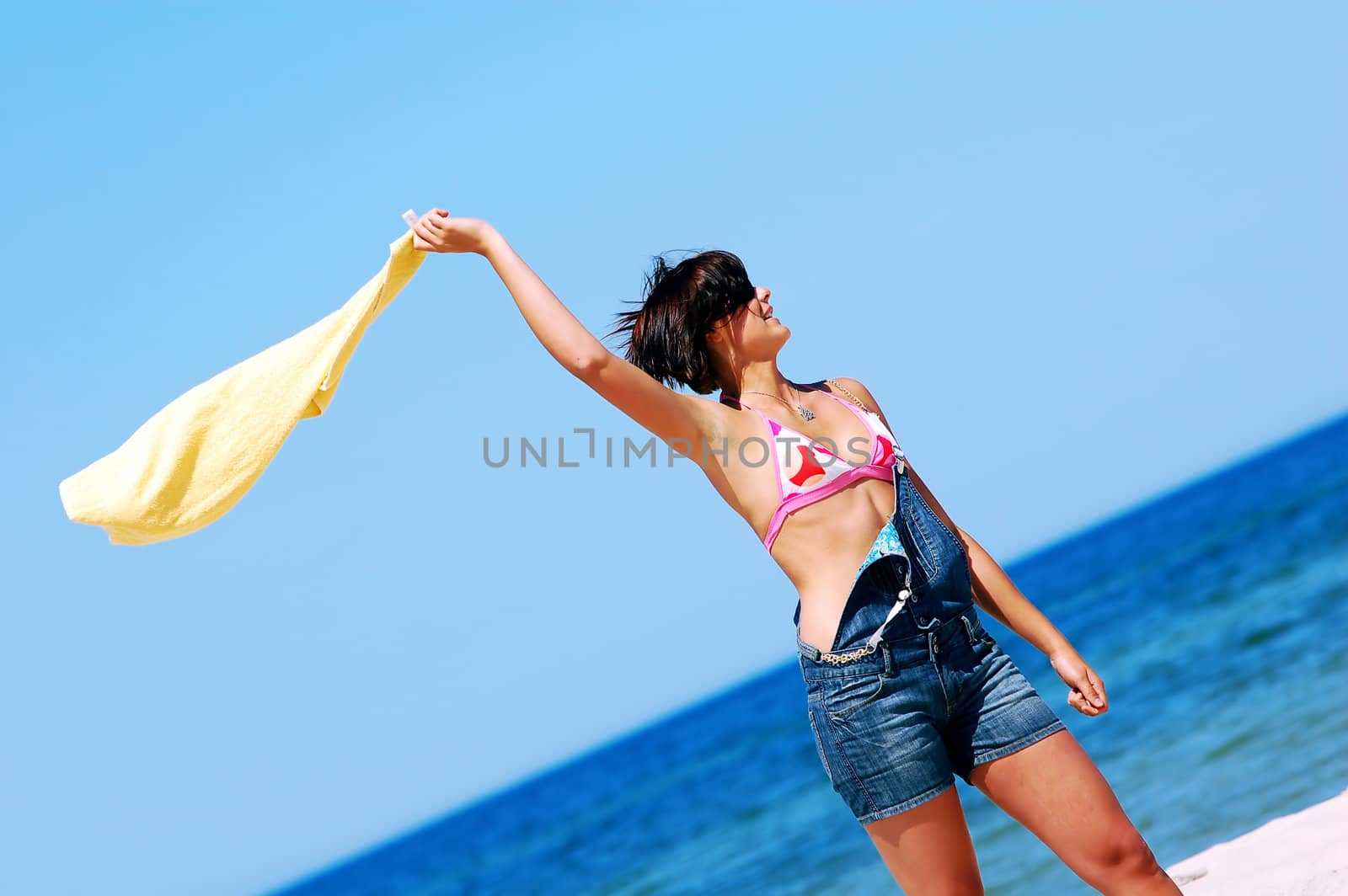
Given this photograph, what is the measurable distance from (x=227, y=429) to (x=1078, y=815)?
8.54 ft

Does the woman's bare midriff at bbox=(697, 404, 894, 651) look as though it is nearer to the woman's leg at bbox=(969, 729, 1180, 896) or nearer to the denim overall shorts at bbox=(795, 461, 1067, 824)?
the denim overall shorts at bbox=(795, 461, 1067, 824)

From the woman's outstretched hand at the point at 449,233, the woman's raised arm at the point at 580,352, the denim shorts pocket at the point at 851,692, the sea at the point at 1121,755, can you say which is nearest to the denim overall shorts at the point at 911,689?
the denim shorts pocket at the point at 851,692

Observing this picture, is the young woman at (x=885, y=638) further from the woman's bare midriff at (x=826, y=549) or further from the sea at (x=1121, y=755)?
the sea at (x=1121, y=755)

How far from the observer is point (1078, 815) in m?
3.16

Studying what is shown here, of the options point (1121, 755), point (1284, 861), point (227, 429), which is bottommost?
point (1121, 755)

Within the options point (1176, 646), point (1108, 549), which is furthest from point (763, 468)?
point (1108, 549)

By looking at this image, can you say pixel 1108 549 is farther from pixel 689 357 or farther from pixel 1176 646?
pixel 689 357

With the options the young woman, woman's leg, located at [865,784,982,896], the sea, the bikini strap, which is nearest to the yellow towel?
the young woman

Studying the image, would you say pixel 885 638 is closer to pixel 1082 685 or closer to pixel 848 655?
pixel 848 655

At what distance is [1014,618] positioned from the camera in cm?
362

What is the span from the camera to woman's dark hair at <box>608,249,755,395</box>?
363cm

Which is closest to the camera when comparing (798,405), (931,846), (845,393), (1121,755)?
(931,846)

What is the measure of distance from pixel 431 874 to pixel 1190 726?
2925 centimetres

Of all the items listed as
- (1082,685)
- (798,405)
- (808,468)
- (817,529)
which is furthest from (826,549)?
(1082,685)
